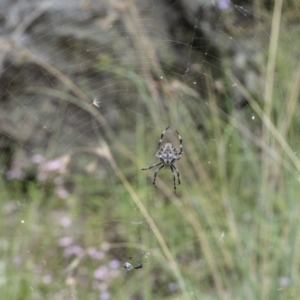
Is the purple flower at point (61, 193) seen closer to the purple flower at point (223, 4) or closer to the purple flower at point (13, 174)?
the purple flower at point (13, 174)

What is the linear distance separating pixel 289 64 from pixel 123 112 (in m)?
1.19

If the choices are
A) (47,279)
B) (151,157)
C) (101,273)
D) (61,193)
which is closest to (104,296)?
(101,273)

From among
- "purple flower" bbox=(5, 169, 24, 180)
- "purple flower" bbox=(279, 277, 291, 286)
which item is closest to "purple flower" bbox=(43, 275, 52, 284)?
"purple flower" bbox=(5, 169, 24, 180)

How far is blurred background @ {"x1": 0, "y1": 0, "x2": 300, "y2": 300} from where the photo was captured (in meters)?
1.62

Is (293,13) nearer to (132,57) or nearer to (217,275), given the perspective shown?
(132,57)

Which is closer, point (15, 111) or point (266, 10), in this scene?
point (266, 10)

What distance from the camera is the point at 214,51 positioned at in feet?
9.74

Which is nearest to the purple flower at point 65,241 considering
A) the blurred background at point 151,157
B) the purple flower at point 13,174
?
the blurred background at point 151,157

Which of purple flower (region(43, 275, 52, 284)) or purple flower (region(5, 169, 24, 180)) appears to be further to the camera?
purple flower (region(5, 169, 24, 180))

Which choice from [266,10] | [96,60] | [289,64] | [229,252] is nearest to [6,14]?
[96,60]

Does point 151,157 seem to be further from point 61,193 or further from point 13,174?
point 13,174

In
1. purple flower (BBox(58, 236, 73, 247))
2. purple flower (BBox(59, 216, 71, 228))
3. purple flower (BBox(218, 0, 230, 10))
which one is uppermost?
purple flower (BBox(218, 0, 230, 10))

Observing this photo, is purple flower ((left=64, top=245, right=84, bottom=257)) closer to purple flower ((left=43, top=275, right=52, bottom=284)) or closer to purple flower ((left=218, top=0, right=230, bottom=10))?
purple flower ((left=43, top=275, right=52, bottom=284))

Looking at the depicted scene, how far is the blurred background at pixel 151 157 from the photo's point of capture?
162cm
